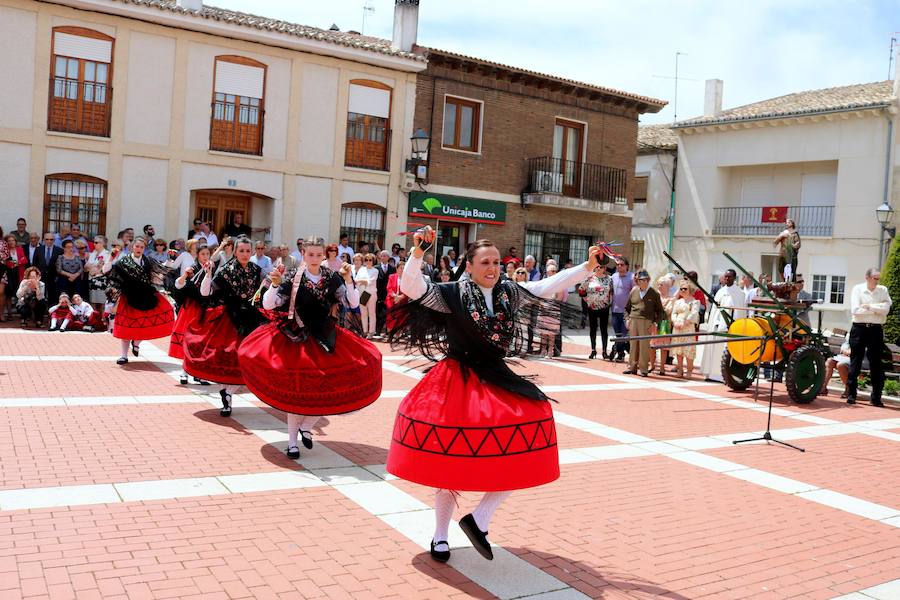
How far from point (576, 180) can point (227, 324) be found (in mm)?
19363

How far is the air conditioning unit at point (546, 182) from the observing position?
25031 millimetres

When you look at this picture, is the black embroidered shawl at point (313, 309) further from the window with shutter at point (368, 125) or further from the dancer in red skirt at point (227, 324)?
the window with shutter at point (368, 125)

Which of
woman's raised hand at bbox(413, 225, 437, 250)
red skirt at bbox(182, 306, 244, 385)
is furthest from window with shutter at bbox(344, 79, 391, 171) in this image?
woman's raised hand at bbox(413, 225, 437, 250)

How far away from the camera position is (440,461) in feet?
15.4

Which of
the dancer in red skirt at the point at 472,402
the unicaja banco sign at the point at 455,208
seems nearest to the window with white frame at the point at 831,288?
the unicaja banco sign at the point at 455,208

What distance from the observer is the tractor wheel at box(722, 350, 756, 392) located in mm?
12938

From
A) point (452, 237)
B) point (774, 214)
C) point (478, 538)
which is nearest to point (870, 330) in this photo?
point (478, 538)

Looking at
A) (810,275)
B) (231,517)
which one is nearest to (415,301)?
(231,517)

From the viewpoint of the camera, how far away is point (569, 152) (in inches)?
1045

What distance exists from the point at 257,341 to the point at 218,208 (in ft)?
47.9

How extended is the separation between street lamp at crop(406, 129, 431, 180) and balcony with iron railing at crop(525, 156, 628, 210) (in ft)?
12.4

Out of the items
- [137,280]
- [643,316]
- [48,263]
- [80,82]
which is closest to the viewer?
[137,280]

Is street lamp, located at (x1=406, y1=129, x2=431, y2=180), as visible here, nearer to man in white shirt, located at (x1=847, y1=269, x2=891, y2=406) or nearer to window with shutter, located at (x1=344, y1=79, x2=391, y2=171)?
window with shutter, located at (x1=344, y1=79, x2=391, y2=171)

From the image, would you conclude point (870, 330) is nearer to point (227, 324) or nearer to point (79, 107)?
point (227, 324)
